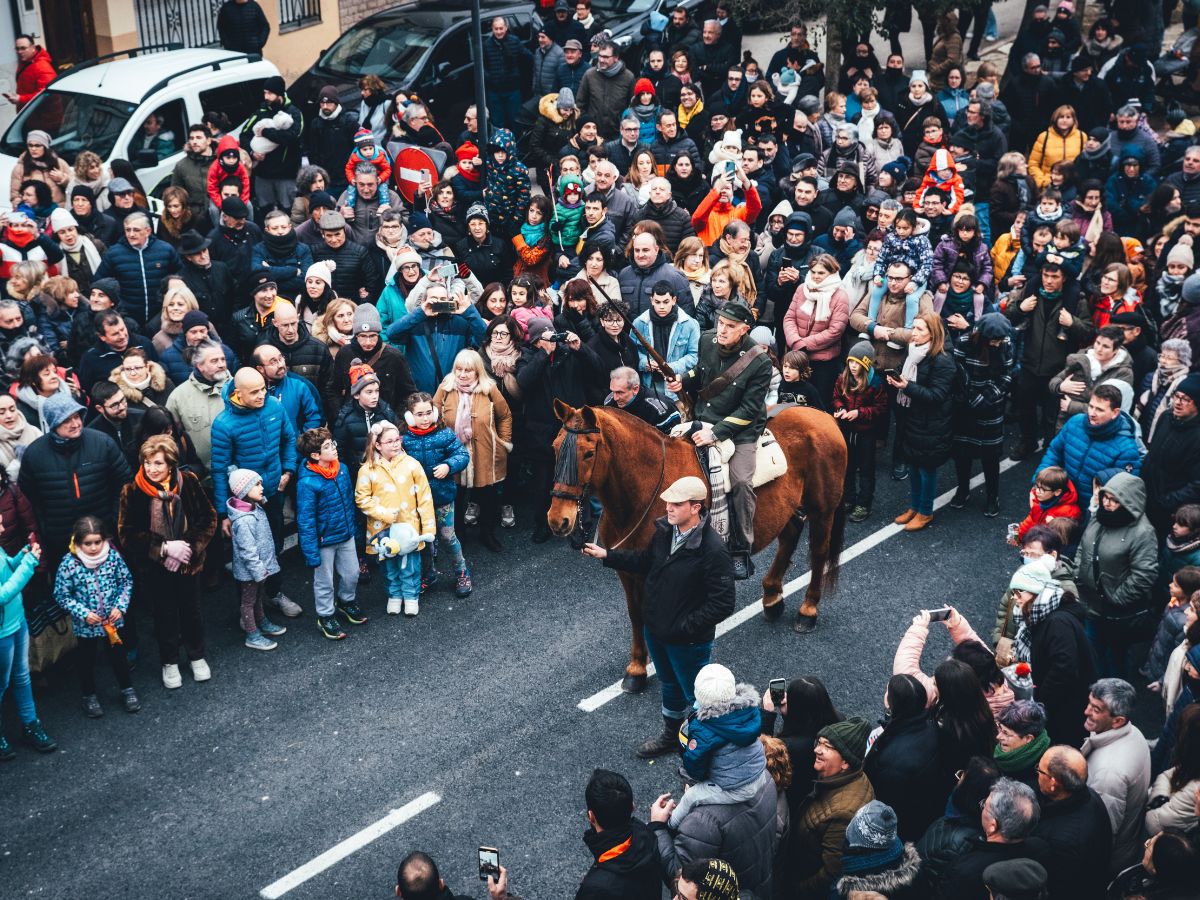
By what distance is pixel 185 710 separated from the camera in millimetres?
9914

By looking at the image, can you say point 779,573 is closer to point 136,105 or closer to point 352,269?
point 352,269

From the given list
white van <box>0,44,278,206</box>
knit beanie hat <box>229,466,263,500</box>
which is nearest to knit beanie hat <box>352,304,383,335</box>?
knit beanie hat <box>229,466,263,500</box>

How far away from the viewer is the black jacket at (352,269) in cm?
1334

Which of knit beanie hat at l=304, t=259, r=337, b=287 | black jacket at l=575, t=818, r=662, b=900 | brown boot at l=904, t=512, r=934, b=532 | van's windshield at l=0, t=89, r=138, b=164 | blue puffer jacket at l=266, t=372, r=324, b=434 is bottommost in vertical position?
brown boot at l=904, t=512, r=934, b=532

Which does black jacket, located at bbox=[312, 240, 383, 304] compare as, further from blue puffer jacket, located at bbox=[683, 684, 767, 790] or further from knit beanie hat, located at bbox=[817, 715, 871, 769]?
knit beanie hat, located at bbox=[817, 715, 871, 769]

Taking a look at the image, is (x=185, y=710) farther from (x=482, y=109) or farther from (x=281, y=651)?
(x=482, y=109)

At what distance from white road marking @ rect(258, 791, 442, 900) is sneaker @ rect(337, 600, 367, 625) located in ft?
7.35

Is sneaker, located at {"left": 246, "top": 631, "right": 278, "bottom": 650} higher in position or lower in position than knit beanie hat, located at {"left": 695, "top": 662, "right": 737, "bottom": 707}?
lower

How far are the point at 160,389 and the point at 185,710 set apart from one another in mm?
2572

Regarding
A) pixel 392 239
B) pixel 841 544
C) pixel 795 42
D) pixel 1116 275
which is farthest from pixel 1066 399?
pixel 795 42

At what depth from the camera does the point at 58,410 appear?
967cm

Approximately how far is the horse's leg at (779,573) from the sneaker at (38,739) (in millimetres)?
5274

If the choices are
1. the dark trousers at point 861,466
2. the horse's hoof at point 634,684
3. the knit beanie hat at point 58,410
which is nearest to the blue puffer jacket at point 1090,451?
the dark trousers at point 861,466

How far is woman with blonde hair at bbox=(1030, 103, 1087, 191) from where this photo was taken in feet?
55.5
